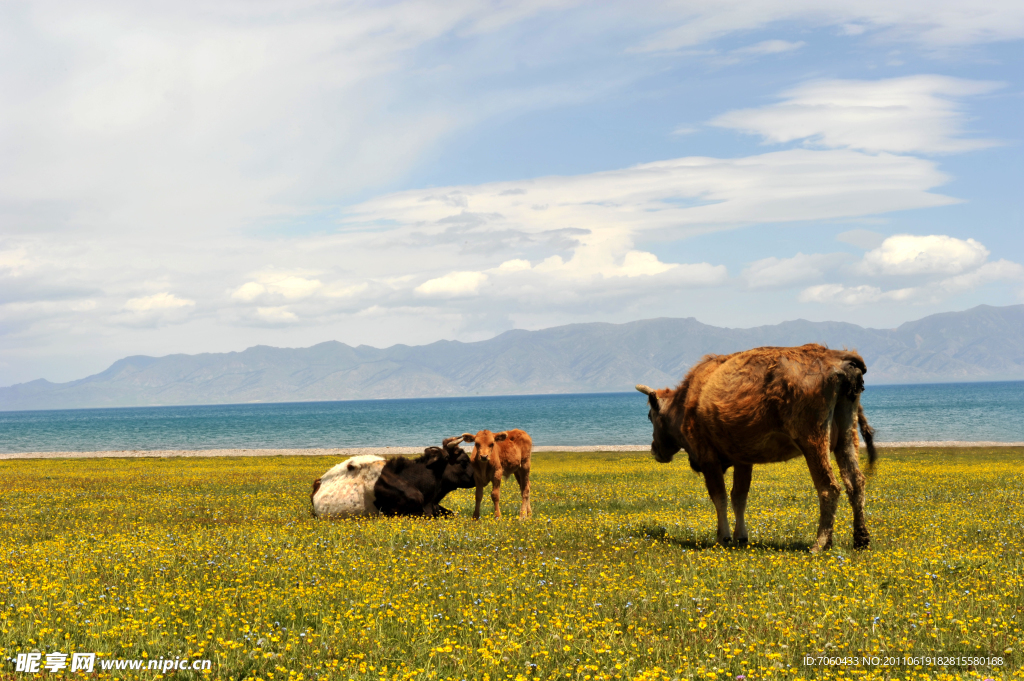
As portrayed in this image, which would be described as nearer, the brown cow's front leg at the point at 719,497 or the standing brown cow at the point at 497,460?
the brown cow's front leg at the point at 719,497

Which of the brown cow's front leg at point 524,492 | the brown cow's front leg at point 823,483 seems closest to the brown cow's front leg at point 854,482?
the brown cow's front leg at point 823,483

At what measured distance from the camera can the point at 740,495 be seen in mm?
15984

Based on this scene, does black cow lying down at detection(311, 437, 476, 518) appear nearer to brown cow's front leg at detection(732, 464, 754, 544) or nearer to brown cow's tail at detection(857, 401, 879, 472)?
brown cow's front leg at detection(732, 464, 754, 544)

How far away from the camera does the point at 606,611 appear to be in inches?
389

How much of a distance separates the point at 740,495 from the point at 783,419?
8.96ft

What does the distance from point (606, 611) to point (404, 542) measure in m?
6.85

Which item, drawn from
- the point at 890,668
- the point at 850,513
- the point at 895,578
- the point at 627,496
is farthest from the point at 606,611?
the point at 627,496

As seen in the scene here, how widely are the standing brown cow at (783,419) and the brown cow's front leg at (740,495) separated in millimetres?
21

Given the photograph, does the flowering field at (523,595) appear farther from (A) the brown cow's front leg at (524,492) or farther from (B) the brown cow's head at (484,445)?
(B) the brown cow's head at (484,445)

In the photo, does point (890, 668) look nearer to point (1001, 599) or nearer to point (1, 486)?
point (1001, 599)

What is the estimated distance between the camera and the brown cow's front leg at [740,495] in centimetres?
1580

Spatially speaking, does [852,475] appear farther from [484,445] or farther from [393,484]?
[393,484]

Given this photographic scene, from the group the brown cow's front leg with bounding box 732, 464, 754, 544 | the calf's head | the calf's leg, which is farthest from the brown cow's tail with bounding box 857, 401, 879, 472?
the calf's head

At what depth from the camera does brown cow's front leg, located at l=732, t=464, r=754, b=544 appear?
15797 mm
